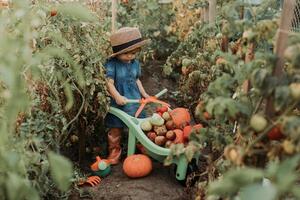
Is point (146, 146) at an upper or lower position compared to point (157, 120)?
lower

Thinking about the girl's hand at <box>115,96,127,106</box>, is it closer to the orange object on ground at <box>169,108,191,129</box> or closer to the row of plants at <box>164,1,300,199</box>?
the orange object on ground at <box>169,108,191,129</box>

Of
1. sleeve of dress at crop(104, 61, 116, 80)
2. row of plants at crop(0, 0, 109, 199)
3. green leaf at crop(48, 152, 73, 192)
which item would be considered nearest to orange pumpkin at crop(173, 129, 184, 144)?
row of plants at crop(0, 0, 109, 199)

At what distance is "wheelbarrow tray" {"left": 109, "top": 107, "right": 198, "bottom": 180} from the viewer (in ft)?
9.42

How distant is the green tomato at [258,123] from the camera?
158 cm

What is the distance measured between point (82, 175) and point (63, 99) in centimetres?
55

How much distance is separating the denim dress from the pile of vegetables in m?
0.25

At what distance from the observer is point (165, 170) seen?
10.4ft

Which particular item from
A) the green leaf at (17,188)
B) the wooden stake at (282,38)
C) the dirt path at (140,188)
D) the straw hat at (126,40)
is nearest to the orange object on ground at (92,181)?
the dirt path at (140,188)

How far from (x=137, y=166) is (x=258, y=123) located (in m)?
1.49

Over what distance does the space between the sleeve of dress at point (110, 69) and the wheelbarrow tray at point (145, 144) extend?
27cm

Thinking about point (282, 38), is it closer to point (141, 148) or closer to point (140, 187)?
point (140, 187)

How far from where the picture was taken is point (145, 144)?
295 centimetres

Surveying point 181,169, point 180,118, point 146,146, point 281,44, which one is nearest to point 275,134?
point 281,44

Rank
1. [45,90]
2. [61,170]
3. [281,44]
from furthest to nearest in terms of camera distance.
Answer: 1. [45,90]
2. [281,44]
3. [61,170]
